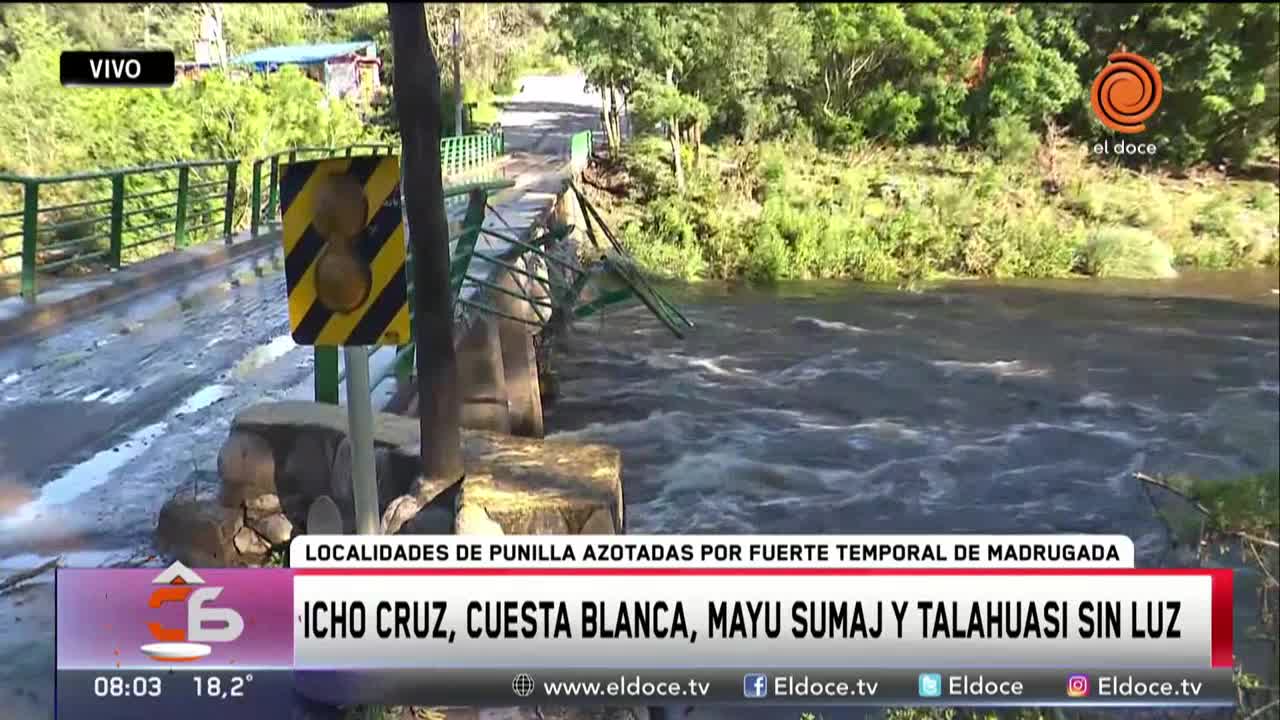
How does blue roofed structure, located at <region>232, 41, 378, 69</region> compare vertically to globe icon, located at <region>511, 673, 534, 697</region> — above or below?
above

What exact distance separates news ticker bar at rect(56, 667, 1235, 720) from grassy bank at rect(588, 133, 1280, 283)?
66.7 feet

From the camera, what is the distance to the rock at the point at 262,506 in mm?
4914

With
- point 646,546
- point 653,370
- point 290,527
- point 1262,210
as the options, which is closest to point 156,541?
point 290,527

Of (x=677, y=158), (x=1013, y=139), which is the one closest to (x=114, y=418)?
(x=677, y=158)

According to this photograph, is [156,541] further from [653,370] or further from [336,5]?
[653,370]

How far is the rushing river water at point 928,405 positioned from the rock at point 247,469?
12.2 feet

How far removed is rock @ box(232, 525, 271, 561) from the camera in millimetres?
4852

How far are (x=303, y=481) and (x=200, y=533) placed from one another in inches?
17.3

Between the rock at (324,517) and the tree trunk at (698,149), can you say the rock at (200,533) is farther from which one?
the tree trunk at (698,149)

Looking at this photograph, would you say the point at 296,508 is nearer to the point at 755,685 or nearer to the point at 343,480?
the point at 343,480

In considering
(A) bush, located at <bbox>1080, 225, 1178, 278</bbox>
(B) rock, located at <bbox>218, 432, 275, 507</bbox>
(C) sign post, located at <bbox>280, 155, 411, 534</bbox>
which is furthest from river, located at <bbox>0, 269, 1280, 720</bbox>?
(C) sign post, located at <bbox>280, 155, 411, 534</bbox>

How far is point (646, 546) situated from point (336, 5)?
4.90 ft

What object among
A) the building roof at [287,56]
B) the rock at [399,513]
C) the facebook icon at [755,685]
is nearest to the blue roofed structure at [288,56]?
the building roof at [287,56]

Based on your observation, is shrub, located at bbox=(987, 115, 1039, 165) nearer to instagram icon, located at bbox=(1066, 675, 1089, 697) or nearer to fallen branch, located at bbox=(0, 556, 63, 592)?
fallen branch, located at bbox=(0, 556, 63, 592)
